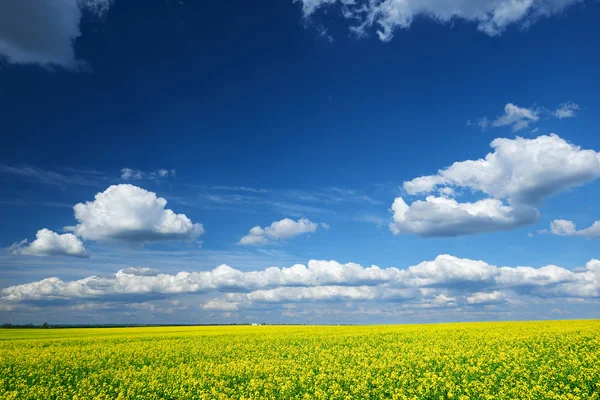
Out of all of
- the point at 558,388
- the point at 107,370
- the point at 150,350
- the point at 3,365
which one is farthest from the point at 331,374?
the point at 3,365

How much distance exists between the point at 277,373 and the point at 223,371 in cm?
390

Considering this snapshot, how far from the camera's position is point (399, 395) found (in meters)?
17.2

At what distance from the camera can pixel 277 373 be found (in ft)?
77.6

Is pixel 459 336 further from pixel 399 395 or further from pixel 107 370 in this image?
pixel 107 370

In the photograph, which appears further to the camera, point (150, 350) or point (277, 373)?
point (150, 350)

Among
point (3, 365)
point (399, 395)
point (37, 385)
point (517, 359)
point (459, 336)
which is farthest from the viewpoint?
point (459, 336)

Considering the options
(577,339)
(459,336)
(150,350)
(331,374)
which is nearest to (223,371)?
(331,374)

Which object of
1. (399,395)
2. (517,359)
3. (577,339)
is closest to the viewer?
(399,395)

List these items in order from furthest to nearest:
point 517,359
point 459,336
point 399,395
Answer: point 459,336 < point 517,359 < point 399,395

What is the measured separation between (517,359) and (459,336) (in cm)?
1789

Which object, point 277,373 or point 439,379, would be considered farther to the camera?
point 277,373

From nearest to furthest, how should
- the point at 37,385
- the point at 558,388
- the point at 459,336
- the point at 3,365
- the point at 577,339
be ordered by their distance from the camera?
the point at 558,388 → the point at 37,385 → the point at 3,365 → the point at 577,339 → the point at 459,336

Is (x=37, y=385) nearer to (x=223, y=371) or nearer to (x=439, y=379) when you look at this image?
(x=223, y=371)

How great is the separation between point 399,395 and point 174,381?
13132mm
